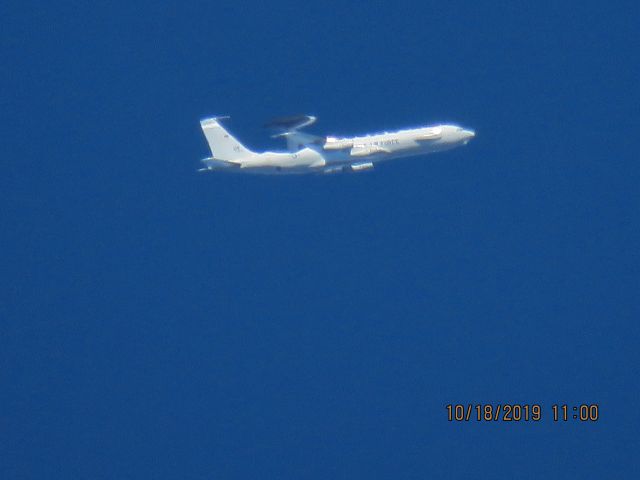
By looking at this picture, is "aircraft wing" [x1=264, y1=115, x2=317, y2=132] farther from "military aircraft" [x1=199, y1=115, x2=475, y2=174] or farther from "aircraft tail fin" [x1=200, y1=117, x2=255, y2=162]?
"aircraft tail fin" [x1=200, y1=117, x2=255, y2=162]

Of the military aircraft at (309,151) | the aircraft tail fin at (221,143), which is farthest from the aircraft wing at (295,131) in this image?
the aircraft tail fin at (221,143)

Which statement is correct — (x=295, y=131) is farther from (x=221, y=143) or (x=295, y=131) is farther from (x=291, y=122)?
(x=221, y=143)

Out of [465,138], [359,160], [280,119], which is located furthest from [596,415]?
[280,119]

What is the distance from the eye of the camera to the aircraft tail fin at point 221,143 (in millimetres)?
55062

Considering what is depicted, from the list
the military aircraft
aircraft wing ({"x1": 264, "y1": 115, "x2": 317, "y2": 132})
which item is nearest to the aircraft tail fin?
the military aircraft

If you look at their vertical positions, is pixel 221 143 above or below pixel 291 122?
below

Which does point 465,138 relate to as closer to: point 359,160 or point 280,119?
point 359,160

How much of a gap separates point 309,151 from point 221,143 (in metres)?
5.52

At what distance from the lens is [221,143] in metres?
55.8

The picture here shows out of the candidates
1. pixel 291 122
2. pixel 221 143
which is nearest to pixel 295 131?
pixel 291 122

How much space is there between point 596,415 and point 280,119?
32.5 meters

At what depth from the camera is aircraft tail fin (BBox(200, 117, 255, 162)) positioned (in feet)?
181

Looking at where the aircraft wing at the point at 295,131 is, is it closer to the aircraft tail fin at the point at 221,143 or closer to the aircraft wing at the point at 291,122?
the aircraft wing at the point at 291,122

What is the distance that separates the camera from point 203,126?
56.3 m
